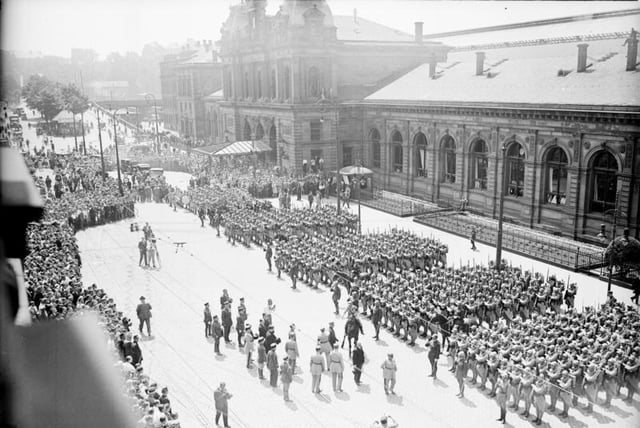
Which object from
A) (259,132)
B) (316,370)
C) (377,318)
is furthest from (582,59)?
(259,132)

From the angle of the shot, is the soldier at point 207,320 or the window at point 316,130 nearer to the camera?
the soldier at point 207,320

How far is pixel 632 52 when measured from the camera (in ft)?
106

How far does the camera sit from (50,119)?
314ft

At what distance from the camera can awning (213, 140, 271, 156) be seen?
54.9 meters

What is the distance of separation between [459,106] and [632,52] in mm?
10601

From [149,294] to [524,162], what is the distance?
2273 centimetres

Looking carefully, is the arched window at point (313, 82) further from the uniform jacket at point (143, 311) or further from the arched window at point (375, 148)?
the uniform jacket at point (143, 311)

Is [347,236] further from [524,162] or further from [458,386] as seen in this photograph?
[458,386]

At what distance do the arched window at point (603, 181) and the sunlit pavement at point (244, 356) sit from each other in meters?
5.75

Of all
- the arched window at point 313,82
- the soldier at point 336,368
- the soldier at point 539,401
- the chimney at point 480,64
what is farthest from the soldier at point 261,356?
the arched window at point 313,82

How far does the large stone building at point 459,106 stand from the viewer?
31.5 meters

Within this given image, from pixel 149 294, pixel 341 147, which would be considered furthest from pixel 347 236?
pixel 341 147

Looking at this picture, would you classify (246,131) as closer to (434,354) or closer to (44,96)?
(44,96)

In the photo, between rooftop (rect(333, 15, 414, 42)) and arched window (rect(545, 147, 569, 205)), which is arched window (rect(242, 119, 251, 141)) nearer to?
rooftop (rect(333, 15, 414, 42))
